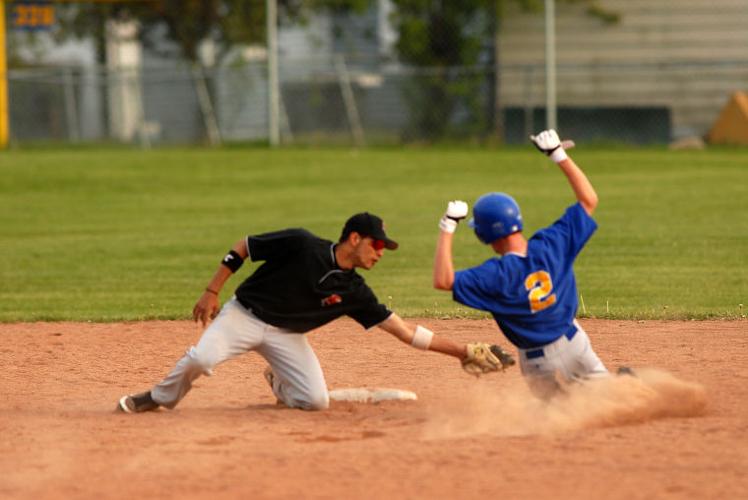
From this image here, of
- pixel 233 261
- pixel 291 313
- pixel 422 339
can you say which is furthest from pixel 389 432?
pixel 233 261

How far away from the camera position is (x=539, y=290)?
22.2 feet

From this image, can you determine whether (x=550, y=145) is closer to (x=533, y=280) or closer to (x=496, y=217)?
(x=496, y=217)

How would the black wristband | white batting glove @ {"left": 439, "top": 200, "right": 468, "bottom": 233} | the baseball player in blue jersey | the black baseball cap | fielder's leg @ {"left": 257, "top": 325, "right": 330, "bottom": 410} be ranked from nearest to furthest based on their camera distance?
white batting glove @ {"left": 439, "top": 200, "right": 468, "bottom": 233}
the baseball player in blue jersey
the black baseball cap
the black wristband
fielder's leg @ {"left": 257, "top": 325, "right": 330, "bottom": 410}

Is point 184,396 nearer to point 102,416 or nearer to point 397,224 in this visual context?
point 102,416

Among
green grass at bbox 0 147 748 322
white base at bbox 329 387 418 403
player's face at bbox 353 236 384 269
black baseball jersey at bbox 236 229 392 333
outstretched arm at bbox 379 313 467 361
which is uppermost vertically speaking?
player's face at bbox 353 236 384 269

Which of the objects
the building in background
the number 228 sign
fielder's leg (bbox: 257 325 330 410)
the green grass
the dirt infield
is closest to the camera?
the dirt infield

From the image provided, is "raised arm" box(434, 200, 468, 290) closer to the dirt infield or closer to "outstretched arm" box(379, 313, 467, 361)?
"outstretched arm" box(379, 313, 467, 361)

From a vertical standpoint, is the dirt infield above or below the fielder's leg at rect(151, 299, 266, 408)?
below

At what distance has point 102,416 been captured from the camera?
7453 millimetres

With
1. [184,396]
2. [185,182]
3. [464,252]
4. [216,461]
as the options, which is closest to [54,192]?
[185,182]

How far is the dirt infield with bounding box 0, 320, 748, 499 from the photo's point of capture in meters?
5.71

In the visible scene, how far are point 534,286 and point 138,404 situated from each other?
2.50m

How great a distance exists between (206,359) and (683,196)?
1343 centimetres

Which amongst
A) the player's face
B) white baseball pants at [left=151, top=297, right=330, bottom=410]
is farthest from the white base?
the player's face
